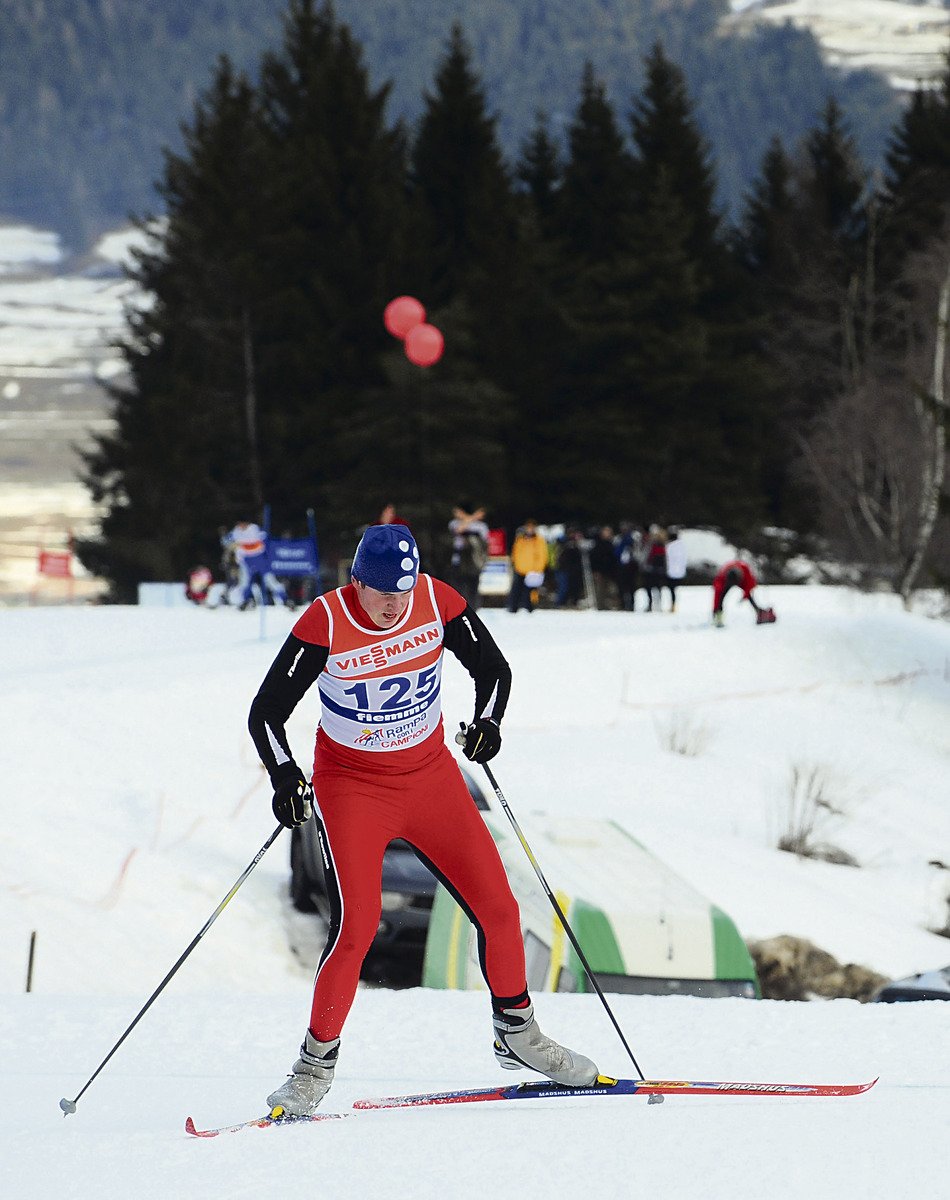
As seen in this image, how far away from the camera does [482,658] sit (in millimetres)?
4473

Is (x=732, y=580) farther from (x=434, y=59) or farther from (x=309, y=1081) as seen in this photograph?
(x=434, y=59)

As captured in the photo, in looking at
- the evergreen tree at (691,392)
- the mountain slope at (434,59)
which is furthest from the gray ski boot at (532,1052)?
the mountain slope at (434,59)

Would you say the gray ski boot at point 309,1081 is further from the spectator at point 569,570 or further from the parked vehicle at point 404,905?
the spectator at point 569,570

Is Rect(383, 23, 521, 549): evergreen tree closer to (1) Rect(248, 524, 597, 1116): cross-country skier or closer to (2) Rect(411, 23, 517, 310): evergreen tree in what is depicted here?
(2) Rect(411, 23, 517, 310): evergreen tree

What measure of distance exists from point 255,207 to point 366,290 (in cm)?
362

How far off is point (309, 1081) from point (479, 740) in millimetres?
1133

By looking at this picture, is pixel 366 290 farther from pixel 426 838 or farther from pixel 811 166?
pixel 426 838

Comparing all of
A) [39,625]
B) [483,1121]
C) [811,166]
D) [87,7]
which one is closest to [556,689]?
[39,625]

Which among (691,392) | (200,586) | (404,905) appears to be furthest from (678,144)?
(404,905)

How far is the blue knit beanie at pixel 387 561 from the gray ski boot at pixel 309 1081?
4.46 ft

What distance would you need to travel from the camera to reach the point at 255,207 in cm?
3781

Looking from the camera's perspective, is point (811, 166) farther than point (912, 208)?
Yes

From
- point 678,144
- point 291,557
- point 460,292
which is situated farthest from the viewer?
point 678,144

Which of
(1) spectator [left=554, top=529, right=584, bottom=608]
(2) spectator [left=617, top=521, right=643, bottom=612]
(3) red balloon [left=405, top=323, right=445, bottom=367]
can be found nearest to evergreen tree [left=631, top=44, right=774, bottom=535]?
(3) red balloon [left=405, top=323, right=445, bottom=367]
